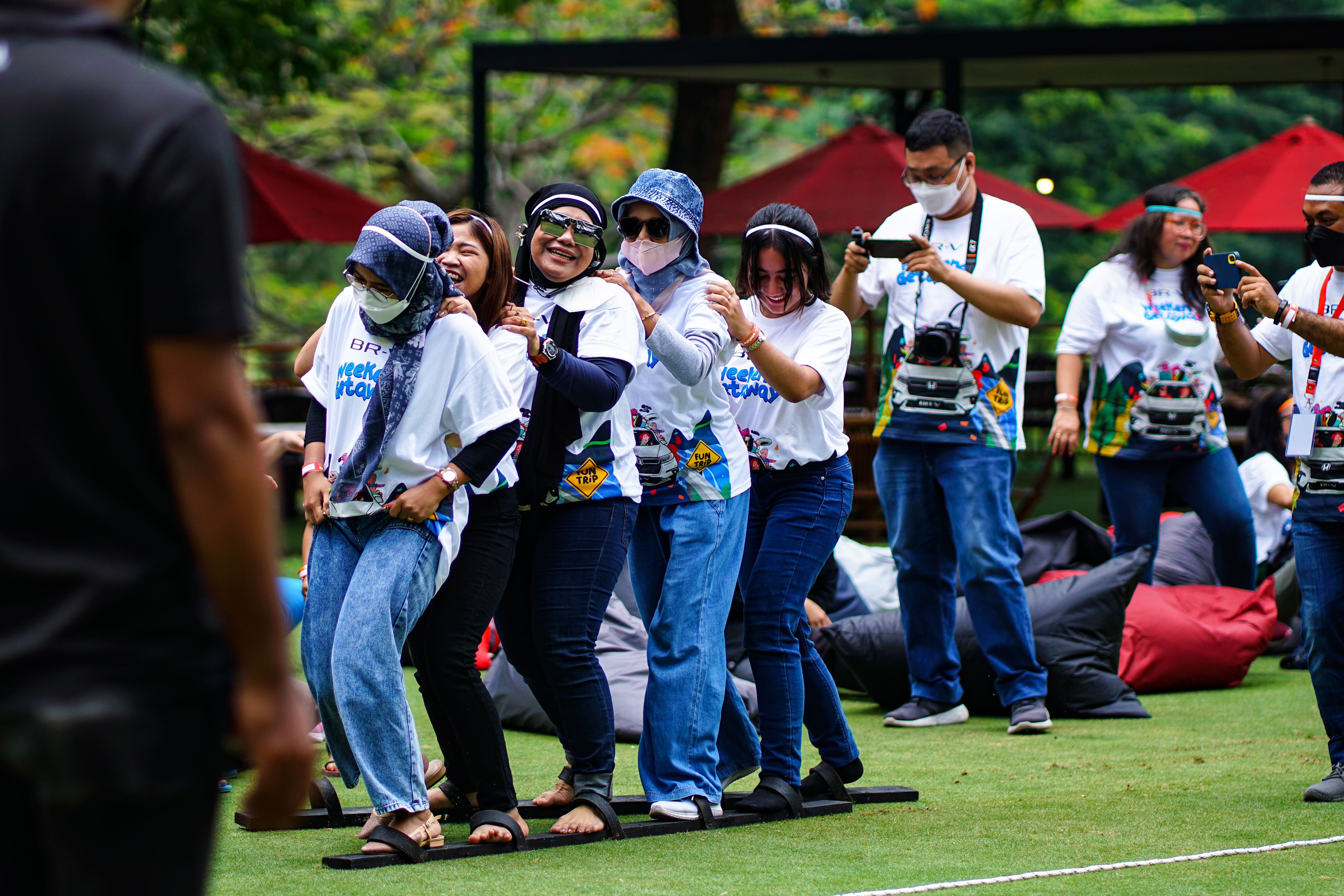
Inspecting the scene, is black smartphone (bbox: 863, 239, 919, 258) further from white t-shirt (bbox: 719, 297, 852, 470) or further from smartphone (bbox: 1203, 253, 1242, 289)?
smartphone (bbox: 1203, 253, 1242, 289)

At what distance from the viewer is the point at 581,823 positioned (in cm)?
424

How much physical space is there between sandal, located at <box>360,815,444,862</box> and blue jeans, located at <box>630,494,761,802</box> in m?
0.74

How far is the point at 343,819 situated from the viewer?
14.7ft

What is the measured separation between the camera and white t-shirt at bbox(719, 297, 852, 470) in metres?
4.71

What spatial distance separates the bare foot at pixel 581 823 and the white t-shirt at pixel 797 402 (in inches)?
45.7

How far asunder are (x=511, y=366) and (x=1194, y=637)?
12.5 feet

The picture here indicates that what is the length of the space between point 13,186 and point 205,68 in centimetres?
1139

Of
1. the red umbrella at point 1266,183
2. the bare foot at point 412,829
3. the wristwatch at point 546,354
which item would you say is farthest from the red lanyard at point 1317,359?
the red umbrella at point 1266,183

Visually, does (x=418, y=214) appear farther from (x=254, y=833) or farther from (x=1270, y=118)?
(x=1270, y=118)

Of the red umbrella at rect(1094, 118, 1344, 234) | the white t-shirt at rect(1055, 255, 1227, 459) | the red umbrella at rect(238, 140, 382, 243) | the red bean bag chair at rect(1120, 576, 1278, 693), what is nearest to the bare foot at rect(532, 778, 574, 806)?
the red bean bag chair at rect(1120, 576, 1278, 693)

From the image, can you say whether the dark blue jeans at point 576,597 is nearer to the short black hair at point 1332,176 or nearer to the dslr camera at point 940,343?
the dslr camera at point 940,343

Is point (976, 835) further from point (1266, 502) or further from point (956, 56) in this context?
point (956, 56)

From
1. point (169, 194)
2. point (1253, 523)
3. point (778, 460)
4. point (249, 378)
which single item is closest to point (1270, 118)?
point (249, 378)

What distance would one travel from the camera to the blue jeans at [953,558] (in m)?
6.04
